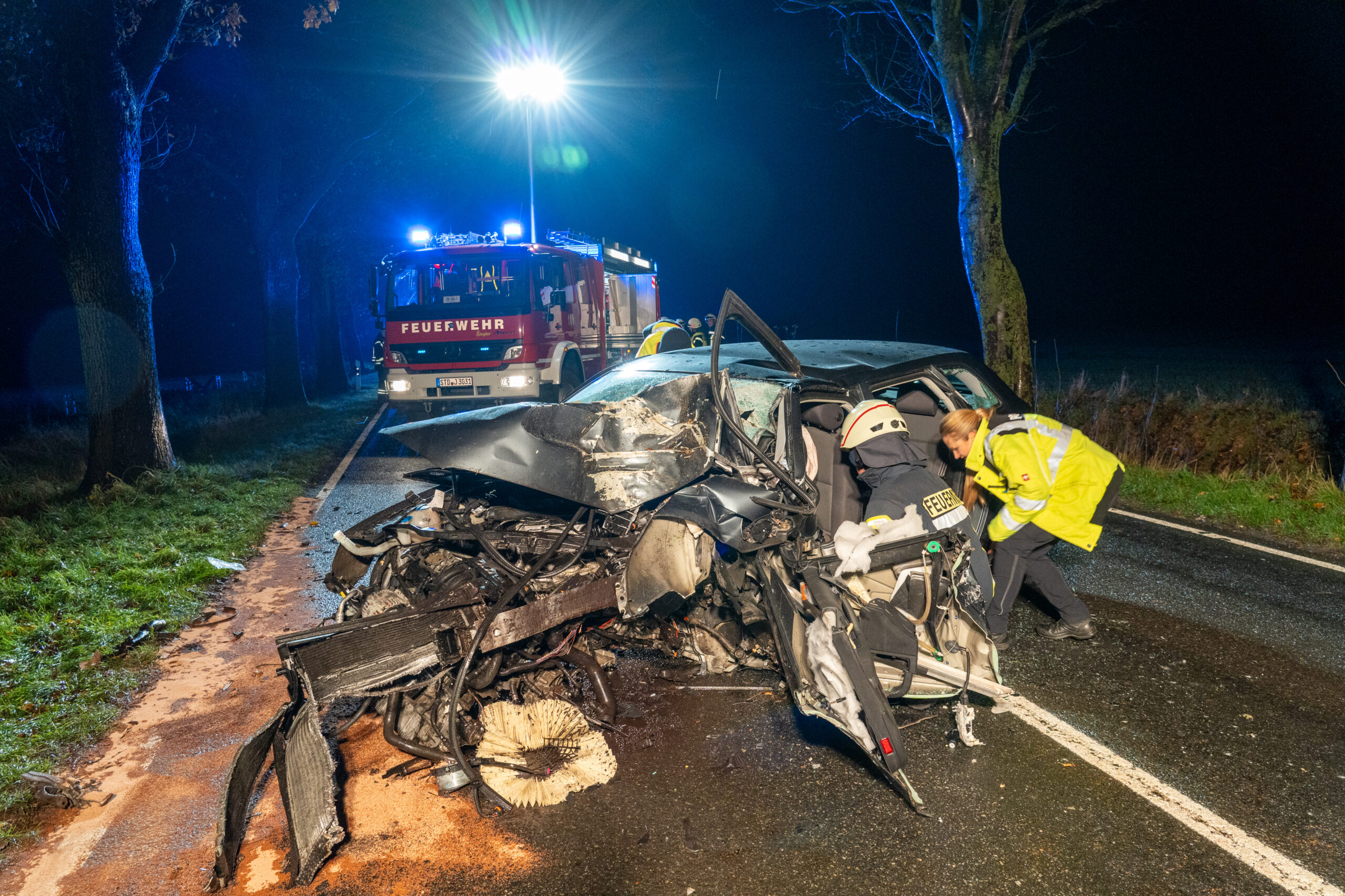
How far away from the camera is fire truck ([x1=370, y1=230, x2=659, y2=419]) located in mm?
11148

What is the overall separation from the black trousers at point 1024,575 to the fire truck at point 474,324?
23.7ft

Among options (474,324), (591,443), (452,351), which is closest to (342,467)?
(452,351)

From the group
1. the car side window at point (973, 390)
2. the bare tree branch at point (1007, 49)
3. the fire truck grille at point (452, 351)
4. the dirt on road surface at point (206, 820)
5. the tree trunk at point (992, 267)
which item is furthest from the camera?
the fire truck grille at point (452, 351)

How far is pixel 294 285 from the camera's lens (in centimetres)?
1742

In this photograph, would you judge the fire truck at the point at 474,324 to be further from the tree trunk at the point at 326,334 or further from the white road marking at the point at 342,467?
the tree trunk at the point at 326,334

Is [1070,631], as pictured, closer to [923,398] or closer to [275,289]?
[923,398]

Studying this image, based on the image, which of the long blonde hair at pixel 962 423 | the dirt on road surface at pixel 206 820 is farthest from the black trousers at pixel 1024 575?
the dirt on road surface at pixel 206 820

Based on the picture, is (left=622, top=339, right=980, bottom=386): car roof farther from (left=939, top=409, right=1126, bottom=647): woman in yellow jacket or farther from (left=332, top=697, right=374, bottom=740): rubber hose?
(left=332, top=697, right=374, bottom=740): rubber hose

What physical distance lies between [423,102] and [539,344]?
9.26 meters

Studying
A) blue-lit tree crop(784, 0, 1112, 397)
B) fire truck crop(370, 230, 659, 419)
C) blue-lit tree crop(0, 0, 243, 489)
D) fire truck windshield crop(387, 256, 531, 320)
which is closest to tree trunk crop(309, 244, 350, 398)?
fire truck crop(370, 230, 659, 419)

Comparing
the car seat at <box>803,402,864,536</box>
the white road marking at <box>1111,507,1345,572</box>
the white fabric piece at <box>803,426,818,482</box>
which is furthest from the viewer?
the white road marking at <box>1111,507,1345,572</box>

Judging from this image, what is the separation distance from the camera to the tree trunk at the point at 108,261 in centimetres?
828

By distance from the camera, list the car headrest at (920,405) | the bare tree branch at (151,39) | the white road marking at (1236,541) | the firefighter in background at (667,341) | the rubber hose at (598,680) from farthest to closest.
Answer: the firefighter in background at (667,341) → the bare tree branch at (151,39) → the white road marking at (1236,541) → the car headrest at (920,405) → the rubber hose at (598,680)

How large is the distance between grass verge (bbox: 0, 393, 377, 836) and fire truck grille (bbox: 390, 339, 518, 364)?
1914 mm
